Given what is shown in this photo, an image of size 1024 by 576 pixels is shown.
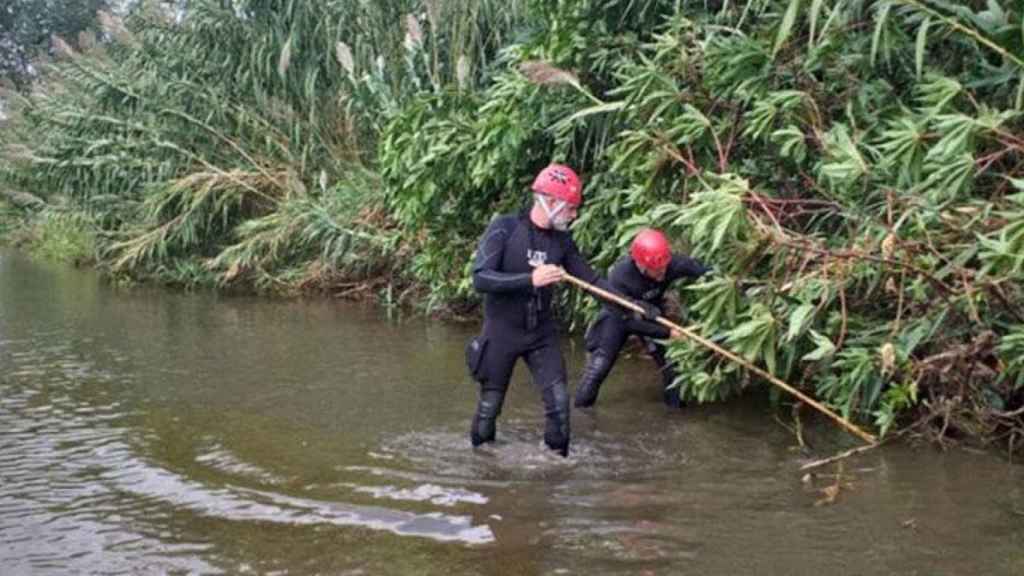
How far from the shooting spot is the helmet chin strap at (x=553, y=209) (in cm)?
646

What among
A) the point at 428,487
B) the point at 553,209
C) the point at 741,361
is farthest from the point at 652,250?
the point at 428,487

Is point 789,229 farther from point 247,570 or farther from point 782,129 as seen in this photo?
point 247,570

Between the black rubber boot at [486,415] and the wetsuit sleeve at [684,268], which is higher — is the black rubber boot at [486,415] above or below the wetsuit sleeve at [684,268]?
below

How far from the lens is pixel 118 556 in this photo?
16.9 ft

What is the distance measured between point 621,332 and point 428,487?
7.89 ft

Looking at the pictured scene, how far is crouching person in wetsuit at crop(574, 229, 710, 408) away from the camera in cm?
755

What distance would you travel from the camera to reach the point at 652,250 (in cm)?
750

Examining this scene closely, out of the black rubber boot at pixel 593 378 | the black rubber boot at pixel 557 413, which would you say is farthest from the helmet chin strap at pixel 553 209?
the black rubber boot at pixel 593 378

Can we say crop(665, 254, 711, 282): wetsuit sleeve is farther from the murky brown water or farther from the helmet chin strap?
the helmet chin strap

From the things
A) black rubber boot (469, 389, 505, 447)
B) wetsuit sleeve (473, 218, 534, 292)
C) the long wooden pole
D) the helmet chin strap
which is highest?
the helmet chin strap

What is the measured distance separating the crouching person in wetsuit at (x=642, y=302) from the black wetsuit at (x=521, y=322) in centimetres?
89

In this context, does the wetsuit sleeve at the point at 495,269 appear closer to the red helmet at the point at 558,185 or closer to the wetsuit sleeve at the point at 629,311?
the red helmet at the point at 558,185

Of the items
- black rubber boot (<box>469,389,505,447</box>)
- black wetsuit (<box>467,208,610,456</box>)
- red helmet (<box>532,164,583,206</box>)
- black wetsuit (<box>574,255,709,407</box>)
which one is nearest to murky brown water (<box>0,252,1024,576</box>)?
black rubber boot (<box>469,389,505,447</box>)

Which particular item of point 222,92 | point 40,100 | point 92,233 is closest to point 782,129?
point 222,92
